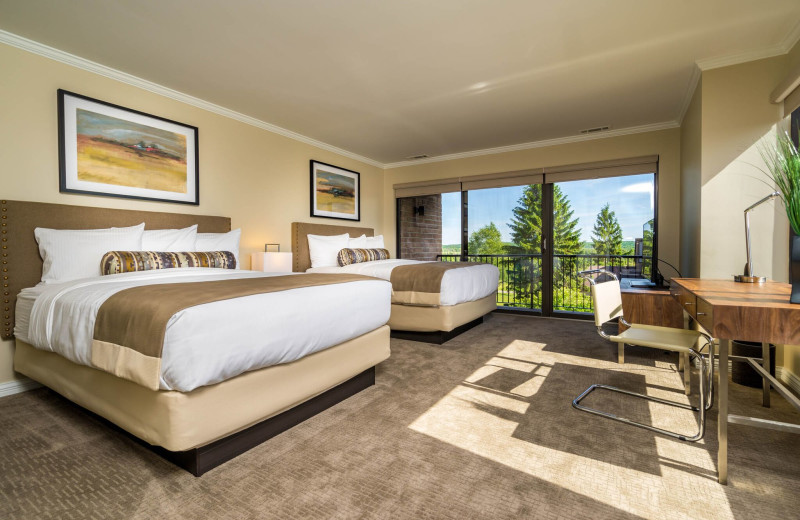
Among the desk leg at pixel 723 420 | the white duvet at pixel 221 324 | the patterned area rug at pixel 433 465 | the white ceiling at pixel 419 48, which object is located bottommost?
the patterned area rug at pixel 433 465

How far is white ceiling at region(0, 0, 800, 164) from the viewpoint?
2316mm

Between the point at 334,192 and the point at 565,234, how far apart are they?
11.3 ft

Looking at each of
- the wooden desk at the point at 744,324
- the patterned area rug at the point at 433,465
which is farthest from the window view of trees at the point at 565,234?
the wooden desk at the point at 744,324

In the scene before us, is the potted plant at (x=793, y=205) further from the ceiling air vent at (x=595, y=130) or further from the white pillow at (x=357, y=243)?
the white pillow at (x=357, y=243)

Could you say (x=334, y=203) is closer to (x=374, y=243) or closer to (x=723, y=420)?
(x=374, y=243)

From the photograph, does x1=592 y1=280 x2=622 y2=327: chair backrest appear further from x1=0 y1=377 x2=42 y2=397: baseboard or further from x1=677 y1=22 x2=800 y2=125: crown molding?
x1=0 y1=377 x2=42 y2=397: baseboard

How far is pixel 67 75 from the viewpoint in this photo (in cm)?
282

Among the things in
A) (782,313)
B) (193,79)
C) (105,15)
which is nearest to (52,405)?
(105,15)

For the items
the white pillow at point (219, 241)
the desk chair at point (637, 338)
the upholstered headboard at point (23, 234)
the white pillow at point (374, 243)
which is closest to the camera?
the desk chair at point (637, 338)

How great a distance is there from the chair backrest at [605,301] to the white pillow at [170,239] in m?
3.19

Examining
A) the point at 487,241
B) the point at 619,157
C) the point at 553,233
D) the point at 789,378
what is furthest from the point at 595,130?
the point at 789,378

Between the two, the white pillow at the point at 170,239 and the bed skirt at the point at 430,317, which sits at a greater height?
the white pillow at the point at 170,239

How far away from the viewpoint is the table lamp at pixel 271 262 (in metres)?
3.87

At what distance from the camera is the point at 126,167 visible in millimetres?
3115
